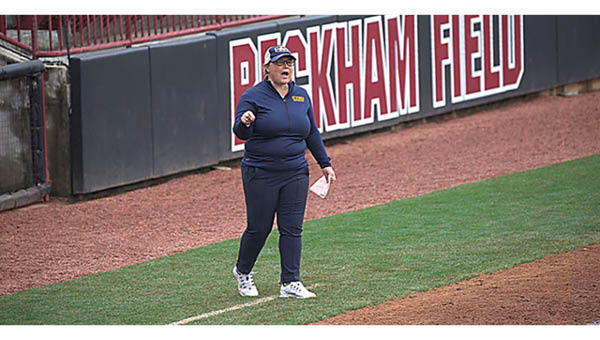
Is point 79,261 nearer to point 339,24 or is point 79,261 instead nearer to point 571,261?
point 571,261

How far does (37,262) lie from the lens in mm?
9203

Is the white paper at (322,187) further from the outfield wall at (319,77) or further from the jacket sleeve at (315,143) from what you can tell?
the outfield wall at (319,77)

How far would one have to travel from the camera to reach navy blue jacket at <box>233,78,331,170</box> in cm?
686

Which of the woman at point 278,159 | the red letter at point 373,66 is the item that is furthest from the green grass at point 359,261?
the red letter at point 373,66

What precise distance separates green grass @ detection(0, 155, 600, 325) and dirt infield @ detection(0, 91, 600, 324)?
0.36 m

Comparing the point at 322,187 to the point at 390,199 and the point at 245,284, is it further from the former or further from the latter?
the point at 390,199

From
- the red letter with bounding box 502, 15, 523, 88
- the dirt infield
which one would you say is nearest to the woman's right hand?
the dirt infield

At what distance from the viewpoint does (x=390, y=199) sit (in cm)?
1177

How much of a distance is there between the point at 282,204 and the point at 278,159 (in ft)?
1.15

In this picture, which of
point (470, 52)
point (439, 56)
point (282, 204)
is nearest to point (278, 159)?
point (282, 204)

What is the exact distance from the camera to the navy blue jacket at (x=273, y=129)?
6.86m

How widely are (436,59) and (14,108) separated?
28.3ft

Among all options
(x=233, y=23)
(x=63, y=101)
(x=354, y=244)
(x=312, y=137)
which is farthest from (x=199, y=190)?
(x=312, y=137)

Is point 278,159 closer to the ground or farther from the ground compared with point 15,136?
farther from the ground
